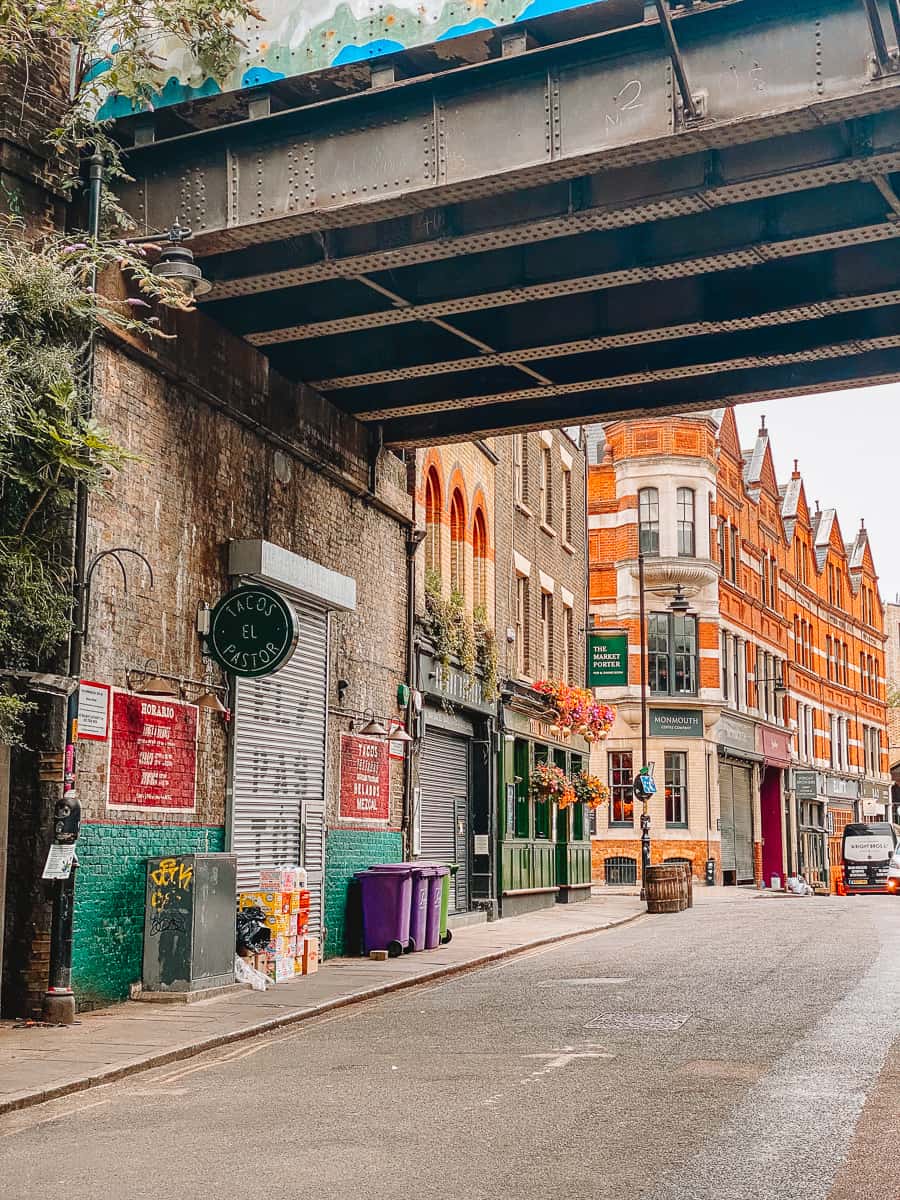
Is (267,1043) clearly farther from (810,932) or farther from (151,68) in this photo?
(810,932)

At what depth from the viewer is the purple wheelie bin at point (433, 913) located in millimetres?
20047

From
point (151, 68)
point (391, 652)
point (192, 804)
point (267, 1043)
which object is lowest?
point (267, 1043)

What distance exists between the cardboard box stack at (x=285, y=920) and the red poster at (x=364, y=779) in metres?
2.79

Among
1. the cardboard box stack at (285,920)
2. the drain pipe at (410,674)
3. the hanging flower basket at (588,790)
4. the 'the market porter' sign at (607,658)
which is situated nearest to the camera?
the cardboard box stack at (285,920)

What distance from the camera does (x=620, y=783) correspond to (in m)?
47.4

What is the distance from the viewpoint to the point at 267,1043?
38.4 feet

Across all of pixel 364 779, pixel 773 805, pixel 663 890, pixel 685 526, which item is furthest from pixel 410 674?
pixel 773 805

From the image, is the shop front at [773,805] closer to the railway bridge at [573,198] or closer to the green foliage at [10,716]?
the railway bridge at [573,198]

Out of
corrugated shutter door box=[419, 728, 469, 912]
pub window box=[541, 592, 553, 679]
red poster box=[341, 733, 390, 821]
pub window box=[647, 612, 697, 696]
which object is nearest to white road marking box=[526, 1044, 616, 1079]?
red poster box=[341, 733, 390, 821]

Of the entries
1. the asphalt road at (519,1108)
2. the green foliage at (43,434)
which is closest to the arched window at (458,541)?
the asphalt road at (519,1108)

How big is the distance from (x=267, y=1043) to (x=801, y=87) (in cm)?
893

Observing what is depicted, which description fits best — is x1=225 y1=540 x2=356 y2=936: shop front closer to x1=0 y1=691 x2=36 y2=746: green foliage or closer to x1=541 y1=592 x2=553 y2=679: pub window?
x1=0 y1=691 x2=36 y2=746: green foliage

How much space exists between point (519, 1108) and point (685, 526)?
134 ft

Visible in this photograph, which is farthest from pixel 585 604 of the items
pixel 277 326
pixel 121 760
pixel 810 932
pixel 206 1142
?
pixel 206 1142
